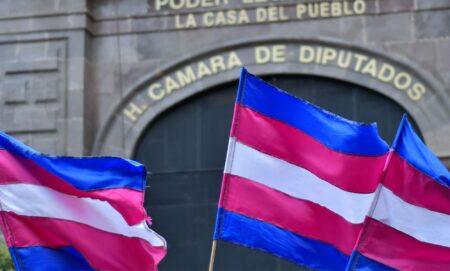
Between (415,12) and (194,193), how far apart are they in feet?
16.1

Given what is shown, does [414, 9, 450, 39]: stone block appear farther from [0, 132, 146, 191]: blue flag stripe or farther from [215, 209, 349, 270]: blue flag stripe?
[0, 132, 146, 191]: blue flag stripe

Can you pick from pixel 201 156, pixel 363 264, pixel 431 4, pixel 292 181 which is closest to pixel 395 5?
pixel 431 4

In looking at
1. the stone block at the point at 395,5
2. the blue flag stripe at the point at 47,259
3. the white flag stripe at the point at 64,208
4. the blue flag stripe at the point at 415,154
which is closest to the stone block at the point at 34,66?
the stone block at the point at 395,5

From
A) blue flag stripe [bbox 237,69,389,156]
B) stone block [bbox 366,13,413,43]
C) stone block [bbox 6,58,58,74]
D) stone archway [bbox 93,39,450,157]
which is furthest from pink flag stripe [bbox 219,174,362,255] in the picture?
stone block [bbox 6,58,58,74]

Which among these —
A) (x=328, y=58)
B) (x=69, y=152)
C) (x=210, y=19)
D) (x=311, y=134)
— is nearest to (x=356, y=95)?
(x=328, y=58)

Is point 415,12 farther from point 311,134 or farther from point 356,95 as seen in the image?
point 311,134

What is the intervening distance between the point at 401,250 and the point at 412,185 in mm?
756

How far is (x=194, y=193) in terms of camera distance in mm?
19297

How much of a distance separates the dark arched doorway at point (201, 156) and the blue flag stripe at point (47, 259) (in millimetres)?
6114

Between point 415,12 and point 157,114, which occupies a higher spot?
point 415,12

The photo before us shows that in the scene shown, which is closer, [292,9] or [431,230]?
[431,230]

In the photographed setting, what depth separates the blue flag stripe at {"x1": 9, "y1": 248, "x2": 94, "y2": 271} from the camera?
12859 mm

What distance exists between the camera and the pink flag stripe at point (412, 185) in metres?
12.7

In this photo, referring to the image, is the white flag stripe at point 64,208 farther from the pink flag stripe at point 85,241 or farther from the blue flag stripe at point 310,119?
the blue flag stripe at point 310,119
